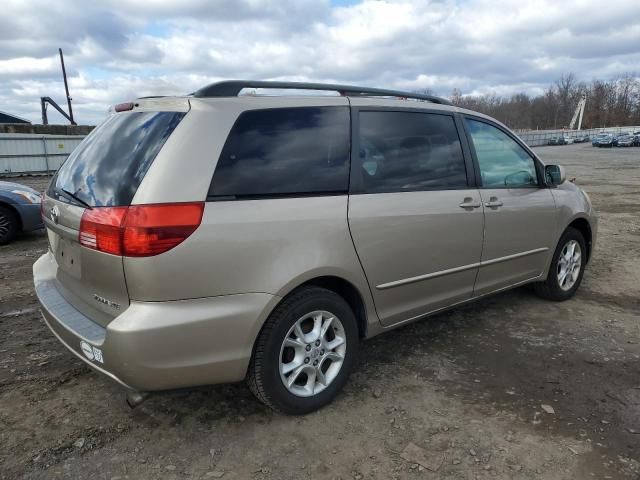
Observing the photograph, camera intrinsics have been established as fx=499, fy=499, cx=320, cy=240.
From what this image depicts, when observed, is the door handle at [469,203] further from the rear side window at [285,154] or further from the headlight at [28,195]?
the headlight at [28,195]

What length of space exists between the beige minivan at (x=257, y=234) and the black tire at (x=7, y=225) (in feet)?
15.4

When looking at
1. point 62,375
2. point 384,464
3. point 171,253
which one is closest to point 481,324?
point 384,464

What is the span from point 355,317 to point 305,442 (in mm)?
795

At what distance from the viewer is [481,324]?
4.21m

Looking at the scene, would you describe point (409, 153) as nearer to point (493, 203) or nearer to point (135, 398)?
point (493, 203)

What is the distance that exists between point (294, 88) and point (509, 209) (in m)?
2.03

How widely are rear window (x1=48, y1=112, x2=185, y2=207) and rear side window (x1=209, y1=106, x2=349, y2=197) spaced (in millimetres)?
328

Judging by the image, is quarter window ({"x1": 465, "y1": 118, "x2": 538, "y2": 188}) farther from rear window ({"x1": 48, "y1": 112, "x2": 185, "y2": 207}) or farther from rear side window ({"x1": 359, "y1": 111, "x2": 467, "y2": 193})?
rear window ({"x1": 48, "y1": 112, "x2": 185, "y2": 207})

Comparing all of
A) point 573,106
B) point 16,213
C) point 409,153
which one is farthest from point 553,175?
point 573,106

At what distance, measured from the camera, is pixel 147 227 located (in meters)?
2.24

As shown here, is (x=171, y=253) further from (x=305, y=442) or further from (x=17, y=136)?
(x=17, y=136)

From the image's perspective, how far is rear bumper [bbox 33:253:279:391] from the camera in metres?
2.28

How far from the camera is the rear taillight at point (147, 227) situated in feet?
7.36

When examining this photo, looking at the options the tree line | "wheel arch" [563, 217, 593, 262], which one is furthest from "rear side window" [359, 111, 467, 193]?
the tree line
